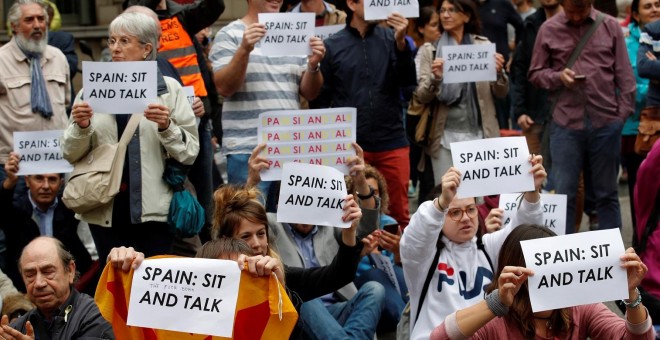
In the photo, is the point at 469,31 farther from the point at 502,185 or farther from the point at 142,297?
the point at 142,297

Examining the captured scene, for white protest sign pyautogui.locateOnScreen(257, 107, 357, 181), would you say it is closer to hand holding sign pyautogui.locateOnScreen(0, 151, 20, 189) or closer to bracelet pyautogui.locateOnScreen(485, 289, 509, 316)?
hand holding sign pyautogui.locateOnScreen(0, 151, 20, 189)

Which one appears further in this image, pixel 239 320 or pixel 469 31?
pixel 469 31

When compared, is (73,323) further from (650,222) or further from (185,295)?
(650,222)

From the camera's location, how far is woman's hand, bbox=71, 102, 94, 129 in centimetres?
696

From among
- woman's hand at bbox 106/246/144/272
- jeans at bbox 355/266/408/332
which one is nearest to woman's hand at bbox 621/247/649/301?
woman's hand at bbox 106/246/144/272

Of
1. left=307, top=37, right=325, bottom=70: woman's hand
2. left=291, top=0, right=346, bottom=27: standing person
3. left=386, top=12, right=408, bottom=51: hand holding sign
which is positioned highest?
left=386, top=12, right=408, bottom=51: hand holding sign

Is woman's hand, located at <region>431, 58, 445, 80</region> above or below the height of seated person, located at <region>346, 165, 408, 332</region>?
above

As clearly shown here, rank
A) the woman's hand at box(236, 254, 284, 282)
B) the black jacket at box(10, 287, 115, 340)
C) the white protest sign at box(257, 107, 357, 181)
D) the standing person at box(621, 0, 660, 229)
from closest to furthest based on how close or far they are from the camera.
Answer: the woman's hand at box(236, 254, 284, 282)
the black jacket at box(10, 287, 115, 340)
the white protest sign at box(257, 107, 357, 181)
the standing person at box(621, 0, 660, 229)

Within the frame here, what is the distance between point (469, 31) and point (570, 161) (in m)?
1.22

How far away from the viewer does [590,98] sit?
30.7ft

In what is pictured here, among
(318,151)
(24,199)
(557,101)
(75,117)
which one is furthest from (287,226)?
(557,101)

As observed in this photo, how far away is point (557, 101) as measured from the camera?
9.52 metres

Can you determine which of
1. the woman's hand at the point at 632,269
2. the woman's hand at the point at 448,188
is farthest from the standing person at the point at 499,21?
the woman's hand at the point at 632,269

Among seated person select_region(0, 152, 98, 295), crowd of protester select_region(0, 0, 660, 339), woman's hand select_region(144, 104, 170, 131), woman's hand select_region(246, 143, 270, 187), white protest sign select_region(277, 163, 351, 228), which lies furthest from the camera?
seated person select_region(0, 152, 98, 295)
